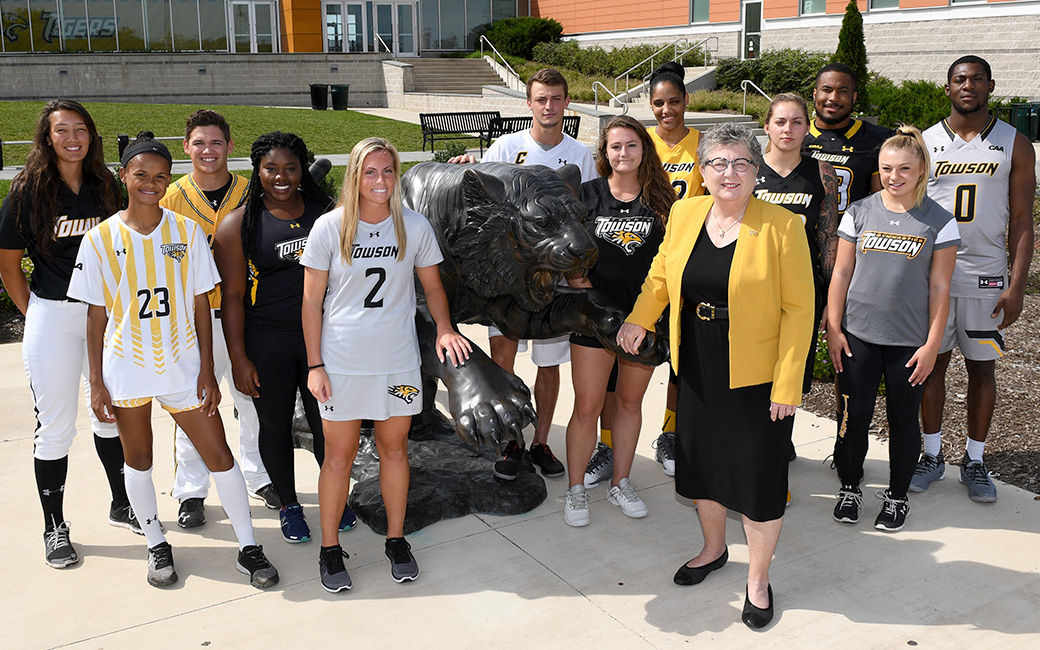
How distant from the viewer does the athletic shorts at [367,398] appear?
3.70 meters

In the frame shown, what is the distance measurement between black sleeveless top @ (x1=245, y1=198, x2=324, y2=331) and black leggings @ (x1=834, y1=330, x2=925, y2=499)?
260 centimetres

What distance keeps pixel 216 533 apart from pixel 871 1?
1024 inches

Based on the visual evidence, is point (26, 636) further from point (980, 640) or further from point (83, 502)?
point (980, 640)

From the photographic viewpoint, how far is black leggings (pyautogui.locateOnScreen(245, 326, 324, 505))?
4.06m

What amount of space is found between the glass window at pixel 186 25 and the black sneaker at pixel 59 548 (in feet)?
101

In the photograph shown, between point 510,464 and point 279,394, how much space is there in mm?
1335

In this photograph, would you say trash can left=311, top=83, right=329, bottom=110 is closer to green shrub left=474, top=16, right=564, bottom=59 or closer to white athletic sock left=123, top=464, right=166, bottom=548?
green shrub left=474, top=16, right=564, bottom=59

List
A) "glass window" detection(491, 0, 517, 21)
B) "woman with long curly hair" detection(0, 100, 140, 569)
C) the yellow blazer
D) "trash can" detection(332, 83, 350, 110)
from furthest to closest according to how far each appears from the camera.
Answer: "glass window" detection(491, 0, 517, 21) < "trash can" detection(332, 83, 350, 110) < "woman with long curly hair" detection(0, 100, 140, 569) < the yellow blazer

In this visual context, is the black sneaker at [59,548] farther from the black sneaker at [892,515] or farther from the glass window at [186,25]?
the glass window at [186,25]

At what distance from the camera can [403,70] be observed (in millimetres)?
29266

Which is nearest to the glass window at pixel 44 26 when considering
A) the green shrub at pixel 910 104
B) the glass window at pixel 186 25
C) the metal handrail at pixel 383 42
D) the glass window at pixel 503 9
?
the glass window at pixel 186 25

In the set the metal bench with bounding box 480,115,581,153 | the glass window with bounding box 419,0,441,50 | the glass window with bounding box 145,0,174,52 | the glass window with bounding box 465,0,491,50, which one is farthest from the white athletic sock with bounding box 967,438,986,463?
the glass window with bounding box 465,0,491,50

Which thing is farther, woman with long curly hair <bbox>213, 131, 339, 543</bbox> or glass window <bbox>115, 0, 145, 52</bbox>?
glass window <bbox>115, 0, 145, 52</bbox>

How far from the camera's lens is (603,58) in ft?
99.7
